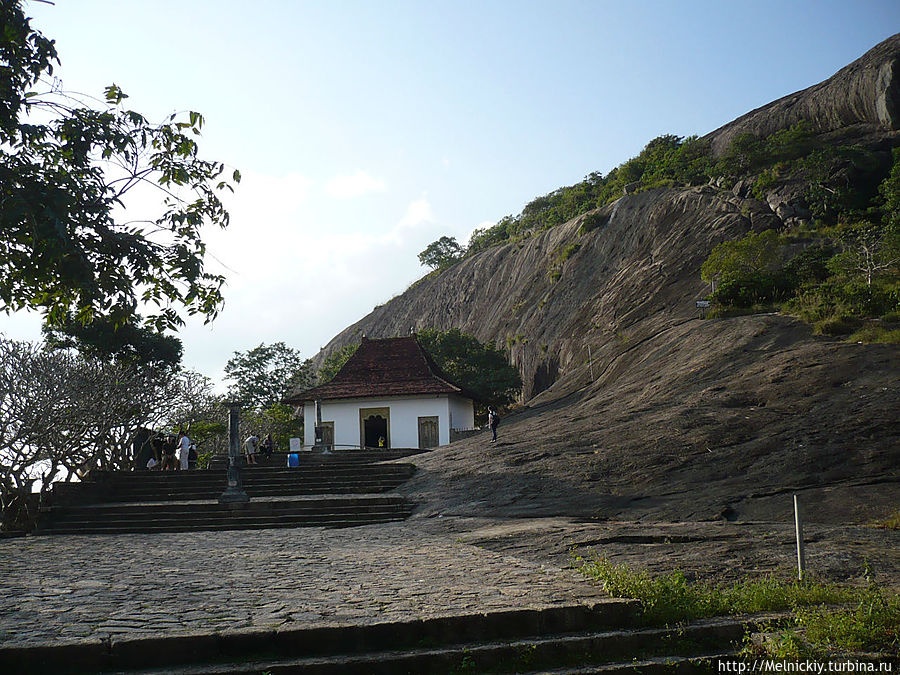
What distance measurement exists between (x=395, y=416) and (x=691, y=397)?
16.2 meters

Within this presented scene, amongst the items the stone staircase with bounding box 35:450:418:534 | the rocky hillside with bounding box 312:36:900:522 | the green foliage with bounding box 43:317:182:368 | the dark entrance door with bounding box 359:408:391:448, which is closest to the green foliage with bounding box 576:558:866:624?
the rocky hillside with bounding box 312:36:900:522

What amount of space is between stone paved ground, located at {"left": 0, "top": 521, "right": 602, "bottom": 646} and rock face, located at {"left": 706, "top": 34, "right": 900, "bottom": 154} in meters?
37.2

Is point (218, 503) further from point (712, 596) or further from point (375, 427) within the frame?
point (375, 427)

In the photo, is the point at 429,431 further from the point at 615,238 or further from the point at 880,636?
the point at 880,636

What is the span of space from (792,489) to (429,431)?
67.6ft

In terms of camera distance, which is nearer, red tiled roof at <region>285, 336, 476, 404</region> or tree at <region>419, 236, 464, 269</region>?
red tiled roof at <region>285, 336, 476, 404</region>

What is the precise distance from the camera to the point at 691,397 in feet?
60.1

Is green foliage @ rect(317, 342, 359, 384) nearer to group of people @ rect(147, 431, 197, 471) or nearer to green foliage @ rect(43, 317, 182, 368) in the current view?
green foliage @ rect(43, 317, 182, 368)

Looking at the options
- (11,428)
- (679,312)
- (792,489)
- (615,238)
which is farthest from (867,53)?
(11,428)

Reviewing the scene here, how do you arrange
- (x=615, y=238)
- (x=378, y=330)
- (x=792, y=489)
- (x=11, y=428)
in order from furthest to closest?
(x=378, y=330) → (x=615, y=238) → (x=11, y=428) → (x=792, y=489)

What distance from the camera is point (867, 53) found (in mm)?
39625

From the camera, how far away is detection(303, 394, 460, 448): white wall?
103ft

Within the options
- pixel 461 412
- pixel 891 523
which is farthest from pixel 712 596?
pixel 461 412

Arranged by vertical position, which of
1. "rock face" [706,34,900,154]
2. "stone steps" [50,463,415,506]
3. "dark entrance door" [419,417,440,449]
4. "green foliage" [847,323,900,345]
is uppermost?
"rock face" [706,34,900,154]
